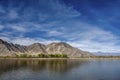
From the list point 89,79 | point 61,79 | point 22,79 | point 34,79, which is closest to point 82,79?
point 89,79

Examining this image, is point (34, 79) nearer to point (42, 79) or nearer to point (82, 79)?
point (42, 79)

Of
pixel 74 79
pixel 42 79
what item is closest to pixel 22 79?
pixel 42 79

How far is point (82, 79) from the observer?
57188mm

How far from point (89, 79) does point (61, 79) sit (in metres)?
8.22

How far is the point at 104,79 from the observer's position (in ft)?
190

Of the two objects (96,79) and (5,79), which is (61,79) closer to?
(96,79)

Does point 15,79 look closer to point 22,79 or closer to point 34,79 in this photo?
point 22,79

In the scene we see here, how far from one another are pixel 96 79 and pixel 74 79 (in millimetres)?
6432

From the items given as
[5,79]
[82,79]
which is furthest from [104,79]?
[5,79]

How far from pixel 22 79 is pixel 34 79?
3.44 m

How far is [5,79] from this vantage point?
55812 mm

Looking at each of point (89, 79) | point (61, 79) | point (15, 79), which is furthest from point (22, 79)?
point (89, 79)

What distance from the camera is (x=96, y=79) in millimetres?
57000

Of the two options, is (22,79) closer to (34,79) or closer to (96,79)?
(34,79)
